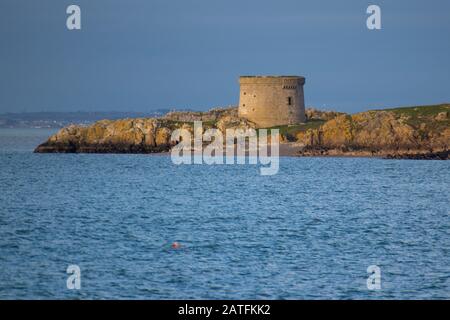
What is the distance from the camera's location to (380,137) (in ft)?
272

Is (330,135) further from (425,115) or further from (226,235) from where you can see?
(226,235)

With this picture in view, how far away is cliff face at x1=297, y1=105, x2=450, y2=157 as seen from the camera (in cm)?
8188

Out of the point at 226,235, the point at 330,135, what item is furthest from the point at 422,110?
the point at 226,235

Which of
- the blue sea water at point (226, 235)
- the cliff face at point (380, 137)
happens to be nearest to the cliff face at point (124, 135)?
the cliff face at point (380, 137)

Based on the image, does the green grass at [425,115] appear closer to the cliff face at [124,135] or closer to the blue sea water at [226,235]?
the cliff face at [124,135]

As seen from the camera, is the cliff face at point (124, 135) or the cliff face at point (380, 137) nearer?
the cliff face at point (380, 137)

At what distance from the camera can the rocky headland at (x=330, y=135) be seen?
269 ft

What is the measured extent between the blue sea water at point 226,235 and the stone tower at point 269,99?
104 feet

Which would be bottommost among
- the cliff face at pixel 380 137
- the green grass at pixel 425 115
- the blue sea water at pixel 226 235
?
the blue sea water at pixel 226 235

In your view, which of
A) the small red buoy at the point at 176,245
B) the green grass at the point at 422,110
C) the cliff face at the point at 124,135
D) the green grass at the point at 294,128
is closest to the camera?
the small red buoy at the point at 176,245

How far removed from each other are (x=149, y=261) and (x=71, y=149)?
225ft

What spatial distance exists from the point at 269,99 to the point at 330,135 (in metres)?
15.1

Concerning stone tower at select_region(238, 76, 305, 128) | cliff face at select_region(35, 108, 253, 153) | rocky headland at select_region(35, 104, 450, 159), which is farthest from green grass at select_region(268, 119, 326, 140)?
cliff face at select_region(35, 108, 253, 153)

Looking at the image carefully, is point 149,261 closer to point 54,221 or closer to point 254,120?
point 54,221
